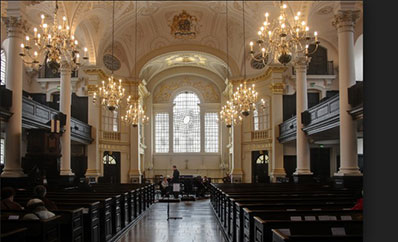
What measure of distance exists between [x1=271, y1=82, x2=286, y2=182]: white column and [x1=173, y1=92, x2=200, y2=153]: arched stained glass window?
10639mm

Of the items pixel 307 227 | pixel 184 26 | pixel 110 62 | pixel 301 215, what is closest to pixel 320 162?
pixel 184 26

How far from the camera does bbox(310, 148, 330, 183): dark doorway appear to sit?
24391mm

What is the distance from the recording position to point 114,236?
376 inches

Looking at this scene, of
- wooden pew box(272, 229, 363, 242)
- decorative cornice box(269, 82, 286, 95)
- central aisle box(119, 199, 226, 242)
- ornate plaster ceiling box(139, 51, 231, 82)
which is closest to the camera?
wooden pew box(272, 229, 363, 242)

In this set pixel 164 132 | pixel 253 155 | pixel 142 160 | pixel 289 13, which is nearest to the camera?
pixel 289 13

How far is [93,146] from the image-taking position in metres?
25.7

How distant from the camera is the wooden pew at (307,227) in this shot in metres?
5.04

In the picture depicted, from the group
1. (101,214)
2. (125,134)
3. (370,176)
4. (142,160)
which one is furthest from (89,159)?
(370,176)

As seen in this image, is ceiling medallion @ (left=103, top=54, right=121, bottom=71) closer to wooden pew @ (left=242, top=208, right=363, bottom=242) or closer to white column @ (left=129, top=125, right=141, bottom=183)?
white column @ (left=129, top=125, right=141, bottom=183)

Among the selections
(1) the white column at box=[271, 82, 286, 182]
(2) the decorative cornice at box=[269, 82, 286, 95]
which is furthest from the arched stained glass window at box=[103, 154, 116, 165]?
(2) the decorative cornice at box=[269, 82, 286, 95]

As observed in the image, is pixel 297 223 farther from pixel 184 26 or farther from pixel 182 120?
pixel 182 120

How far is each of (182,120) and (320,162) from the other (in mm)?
14552

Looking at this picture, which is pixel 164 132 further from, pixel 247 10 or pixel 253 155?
pixel 247 10

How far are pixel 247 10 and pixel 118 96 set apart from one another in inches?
449
